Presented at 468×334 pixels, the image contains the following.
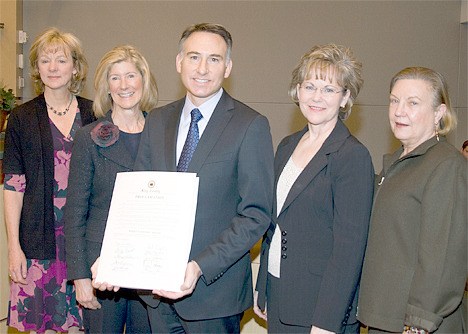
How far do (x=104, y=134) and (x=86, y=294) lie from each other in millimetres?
691

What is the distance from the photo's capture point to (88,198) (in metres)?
2.63

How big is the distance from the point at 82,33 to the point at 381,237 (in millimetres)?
4820

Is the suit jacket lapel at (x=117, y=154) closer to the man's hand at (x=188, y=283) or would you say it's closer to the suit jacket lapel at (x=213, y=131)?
the suit jacket lapel at (x=213, y=131)

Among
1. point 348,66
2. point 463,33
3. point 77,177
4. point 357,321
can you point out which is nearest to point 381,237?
point 357,321

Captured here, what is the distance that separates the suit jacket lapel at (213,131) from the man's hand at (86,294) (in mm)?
804

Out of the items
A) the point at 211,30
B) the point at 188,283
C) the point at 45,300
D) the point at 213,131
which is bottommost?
the point at 45,300

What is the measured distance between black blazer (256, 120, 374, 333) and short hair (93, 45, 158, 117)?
35.1 inches

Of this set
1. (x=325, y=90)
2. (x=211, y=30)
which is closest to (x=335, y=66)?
(x=325, y=90)

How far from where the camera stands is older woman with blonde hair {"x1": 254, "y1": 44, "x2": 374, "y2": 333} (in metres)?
2.15

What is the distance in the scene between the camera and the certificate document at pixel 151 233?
6.74 feet

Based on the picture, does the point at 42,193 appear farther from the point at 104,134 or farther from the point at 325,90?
the point at 325,90

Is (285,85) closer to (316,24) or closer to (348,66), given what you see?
(316,24)

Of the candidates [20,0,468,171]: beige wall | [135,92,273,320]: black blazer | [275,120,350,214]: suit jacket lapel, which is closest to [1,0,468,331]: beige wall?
[20,0,468,171]: beige wall

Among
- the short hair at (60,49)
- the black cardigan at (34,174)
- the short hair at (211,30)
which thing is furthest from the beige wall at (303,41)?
the short hair at (211,30)
